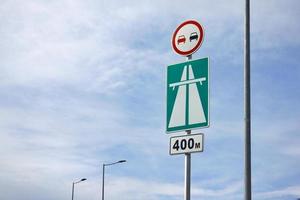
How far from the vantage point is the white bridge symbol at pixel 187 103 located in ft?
33.3

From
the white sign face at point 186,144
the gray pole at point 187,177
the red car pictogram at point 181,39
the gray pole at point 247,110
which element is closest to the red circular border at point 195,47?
the red car pictogram at point 181,39

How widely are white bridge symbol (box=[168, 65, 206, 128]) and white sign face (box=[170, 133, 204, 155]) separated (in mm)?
305

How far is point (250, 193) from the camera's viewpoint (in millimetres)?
12188

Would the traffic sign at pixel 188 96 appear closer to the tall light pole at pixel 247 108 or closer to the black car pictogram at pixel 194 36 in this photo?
the black car pictogram at pixel 194 36

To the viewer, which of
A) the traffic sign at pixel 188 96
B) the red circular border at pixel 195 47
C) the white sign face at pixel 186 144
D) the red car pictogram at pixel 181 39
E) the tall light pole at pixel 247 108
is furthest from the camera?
the tall light pole at pixel 247 108

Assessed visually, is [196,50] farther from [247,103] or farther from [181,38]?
[247,103]

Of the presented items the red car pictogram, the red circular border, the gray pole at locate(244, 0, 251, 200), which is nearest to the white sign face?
the red circular border

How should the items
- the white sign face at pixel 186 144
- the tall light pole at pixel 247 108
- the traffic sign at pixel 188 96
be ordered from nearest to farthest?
1. the white sign face at pixel 186 144
2. the traffic sign at pixel 188 96
3. the tall light pole at pixel 247 108

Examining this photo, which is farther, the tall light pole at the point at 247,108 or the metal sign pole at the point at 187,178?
the tall light pole at the point at 247,108

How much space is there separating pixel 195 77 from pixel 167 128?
106 centimetres

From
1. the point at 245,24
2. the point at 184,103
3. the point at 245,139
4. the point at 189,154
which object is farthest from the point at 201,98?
the point at 245,24

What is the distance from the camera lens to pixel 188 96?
10352 mm

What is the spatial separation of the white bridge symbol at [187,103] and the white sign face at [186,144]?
1.00 ft

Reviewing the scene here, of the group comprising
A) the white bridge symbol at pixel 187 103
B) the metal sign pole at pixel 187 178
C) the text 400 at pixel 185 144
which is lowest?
the metal sign pole at pixel 187 178
